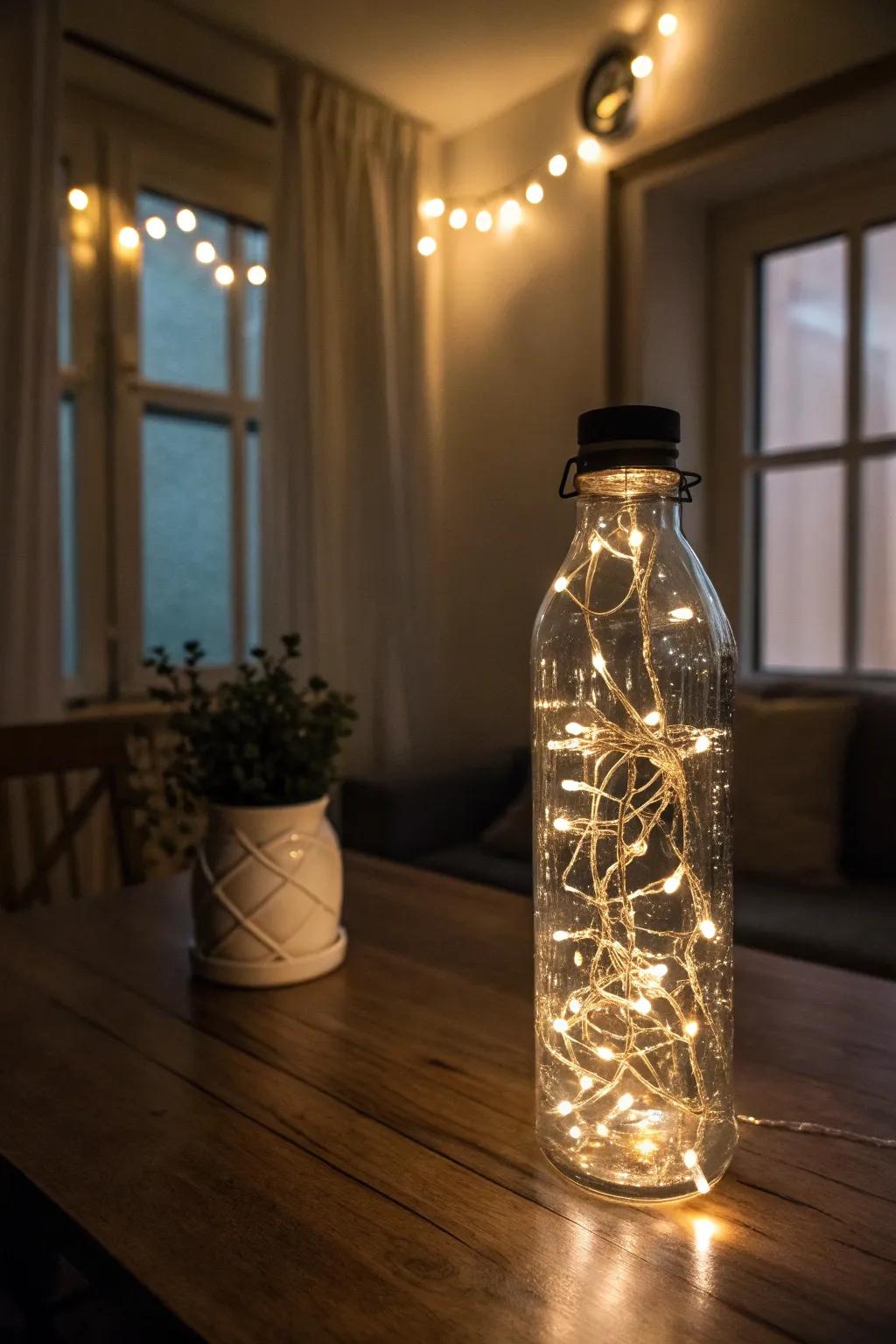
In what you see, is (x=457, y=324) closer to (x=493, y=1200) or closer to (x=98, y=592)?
(x=98, y=592)

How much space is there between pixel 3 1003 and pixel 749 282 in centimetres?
268

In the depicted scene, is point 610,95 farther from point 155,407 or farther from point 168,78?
point 155,407

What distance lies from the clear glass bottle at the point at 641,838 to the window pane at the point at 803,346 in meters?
2.29

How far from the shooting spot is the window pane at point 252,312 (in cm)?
313

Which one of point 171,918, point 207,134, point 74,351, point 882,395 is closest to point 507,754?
point 882,395

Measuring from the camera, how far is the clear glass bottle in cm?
62

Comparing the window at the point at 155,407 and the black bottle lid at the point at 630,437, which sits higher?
the window at the point at 155,407

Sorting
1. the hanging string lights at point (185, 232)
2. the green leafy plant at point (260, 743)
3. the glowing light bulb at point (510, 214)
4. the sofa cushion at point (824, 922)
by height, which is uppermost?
the glowing light bulb at point (510, 214)

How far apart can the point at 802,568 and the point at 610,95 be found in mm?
1404

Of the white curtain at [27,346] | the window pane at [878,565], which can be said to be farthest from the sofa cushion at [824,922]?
the white curtain at [27,346]

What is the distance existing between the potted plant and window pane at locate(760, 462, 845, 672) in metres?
2.09

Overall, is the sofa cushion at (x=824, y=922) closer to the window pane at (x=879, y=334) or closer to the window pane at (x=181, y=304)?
the window pane at (x=879, y=334)

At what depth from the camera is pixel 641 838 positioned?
62 cm

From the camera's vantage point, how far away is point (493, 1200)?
0.60m
